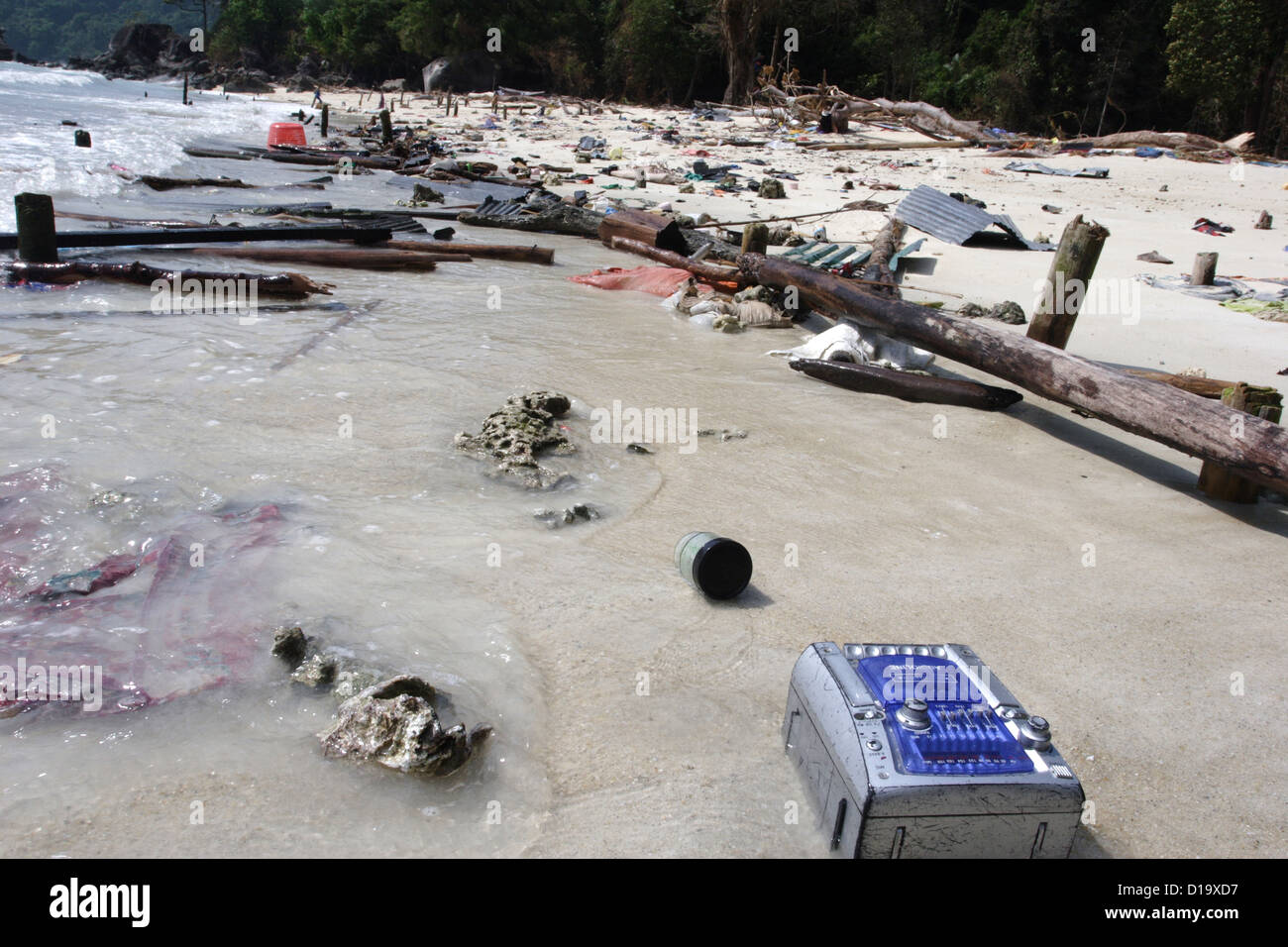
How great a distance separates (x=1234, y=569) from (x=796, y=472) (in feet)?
6.73

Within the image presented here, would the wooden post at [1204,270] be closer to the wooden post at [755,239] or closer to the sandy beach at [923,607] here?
the sandy beach at [923,607]

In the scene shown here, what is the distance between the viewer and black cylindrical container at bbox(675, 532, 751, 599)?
3.34 meters

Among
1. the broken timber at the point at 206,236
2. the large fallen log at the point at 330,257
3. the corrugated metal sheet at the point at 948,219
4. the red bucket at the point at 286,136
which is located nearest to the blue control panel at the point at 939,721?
the large fallen log at the point at 330,257

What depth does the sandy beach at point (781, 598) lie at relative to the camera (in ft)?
7.81

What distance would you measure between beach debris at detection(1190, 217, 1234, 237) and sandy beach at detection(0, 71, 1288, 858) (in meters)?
4.53

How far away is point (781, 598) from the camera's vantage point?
352cm

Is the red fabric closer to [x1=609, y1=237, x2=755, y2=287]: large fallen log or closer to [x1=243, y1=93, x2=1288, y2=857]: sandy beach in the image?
[x1=609, y1=237, x2=755, y2=287]: large fallen log

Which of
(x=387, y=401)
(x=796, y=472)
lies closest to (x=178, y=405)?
(x=387, y=401)

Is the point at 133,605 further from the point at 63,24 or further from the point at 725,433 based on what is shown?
the point at 63,24

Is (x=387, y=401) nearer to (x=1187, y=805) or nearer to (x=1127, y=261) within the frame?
(x=1187, y=805)

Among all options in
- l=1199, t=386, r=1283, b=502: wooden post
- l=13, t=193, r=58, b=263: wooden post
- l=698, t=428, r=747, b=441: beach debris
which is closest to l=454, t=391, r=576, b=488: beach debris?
l=698, t=428, r=747, b=441: beach debris

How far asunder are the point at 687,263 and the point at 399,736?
7.57 meters

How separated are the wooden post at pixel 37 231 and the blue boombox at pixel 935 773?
8424mm
